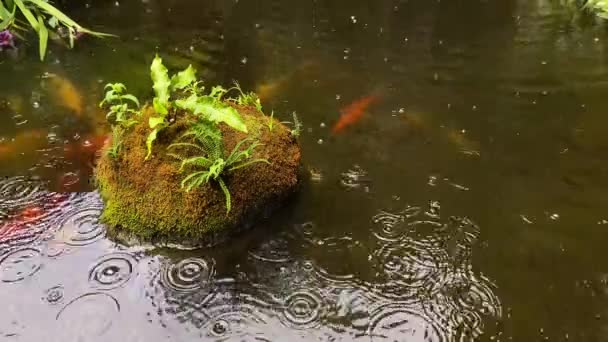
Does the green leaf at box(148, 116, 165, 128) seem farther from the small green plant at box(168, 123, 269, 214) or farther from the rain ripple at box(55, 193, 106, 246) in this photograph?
the rain ripple at box(55, 193, 106, 246)

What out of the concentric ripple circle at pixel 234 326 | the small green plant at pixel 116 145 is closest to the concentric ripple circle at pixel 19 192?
the small green plant at pixel 116 145

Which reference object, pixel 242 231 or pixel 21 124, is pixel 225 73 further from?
pixel 242 231

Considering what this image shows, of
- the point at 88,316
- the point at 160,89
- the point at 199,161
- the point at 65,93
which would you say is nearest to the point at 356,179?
the point at 199,161

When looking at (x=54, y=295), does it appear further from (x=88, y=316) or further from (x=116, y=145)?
(x=116, y=145)

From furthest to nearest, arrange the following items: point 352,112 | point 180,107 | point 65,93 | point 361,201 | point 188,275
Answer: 1. point 65,93
2. point 352,112
3. point 361,201
4. point 180,107
5. point 188,275

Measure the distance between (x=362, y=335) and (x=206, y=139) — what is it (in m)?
1.82

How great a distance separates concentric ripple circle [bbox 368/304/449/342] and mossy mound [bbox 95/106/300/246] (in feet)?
4.27

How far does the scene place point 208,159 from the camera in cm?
430

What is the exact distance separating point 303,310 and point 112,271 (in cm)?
141

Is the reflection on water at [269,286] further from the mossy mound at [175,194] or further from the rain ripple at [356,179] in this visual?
the rain ripple at [356,179]

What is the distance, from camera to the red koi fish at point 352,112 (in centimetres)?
569

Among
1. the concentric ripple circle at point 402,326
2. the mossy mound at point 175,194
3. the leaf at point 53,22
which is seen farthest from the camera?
the leaf at point 53,22

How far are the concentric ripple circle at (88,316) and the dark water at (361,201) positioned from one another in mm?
11

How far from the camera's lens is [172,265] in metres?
4.23
